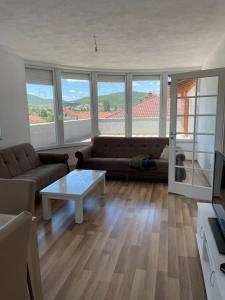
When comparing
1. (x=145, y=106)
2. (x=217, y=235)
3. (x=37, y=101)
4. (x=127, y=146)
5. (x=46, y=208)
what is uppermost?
(x=37, y=101)

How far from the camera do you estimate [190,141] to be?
3537 millimetres

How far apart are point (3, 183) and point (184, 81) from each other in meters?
2.83

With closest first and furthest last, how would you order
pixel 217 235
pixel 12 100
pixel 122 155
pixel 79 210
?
pixel 217 235 → pixel 79 210 → pixel 12 100 → pixel 122 155

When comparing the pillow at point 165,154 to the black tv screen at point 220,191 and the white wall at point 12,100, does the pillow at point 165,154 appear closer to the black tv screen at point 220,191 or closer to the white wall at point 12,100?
the black tv screen at point 220,191

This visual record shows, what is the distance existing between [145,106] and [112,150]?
1808 millimetres

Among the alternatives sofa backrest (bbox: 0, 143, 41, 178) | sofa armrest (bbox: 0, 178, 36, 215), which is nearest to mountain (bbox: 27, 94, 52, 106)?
sofa backrest (bbox: 0, 143, 41, 178)

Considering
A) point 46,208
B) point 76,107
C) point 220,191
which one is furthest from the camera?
point 76,107

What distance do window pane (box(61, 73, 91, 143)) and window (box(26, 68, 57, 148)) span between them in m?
0.34

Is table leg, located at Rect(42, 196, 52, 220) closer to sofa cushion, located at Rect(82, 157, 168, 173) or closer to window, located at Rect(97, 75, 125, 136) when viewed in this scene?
sofa cushion, located at Rect(82, 157, 168, 173)

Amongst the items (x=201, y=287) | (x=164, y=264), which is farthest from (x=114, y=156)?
(x=201, y=287)

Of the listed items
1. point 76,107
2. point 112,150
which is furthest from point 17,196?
point 76,107

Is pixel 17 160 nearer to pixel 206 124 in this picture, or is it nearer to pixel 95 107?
pixel 95 107

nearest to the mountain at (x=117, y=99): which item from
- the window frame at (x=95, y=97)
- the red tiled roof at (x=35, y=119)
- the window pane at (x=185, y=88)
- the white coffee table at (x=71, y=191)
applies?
the window frame at (x=95, y=97)

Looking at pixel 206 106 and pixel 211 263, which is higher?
pixel 206 106
